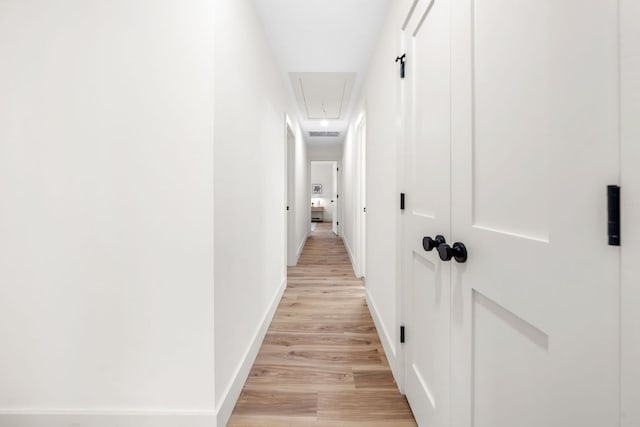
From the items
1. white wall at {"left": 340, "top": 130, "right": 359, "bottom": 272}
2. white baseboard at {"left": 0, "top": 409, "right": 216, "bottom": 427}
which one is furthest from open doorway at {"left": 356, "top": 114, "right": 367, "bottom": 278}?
white baseboard at {"left": 0, "top": 409, "right": 216, "bottom": 427}

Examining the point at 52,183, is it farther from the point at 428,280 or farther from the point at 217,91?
the point at 428,280

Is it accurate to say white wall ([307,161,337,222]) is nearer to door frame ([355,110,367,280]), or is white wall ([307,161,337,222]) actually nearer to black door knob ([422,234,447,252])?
door frame ([355,110,367,280])

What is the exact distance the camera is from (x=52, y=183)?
3.87ft

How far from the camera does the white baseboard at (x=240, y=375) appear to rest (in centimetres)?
123

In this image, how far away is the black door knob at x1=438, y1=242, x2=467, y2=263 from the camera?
85cm

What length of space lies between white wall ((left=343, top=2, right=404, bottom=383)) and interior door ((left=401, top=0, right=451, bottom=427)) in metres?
0.16

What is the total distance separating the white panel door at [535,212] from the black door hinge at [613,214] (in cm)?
1

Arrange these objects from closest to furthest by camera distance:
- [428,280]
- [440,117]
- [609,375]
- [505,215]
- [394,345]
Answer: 1. [609,375]
2. [505,215]
3. [440,117]
4. [428,280]
5. [394,345]

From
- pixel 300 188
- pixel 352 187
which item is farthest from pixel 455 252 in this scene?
pixel 300 188

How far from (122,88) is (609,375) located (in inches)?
66.2

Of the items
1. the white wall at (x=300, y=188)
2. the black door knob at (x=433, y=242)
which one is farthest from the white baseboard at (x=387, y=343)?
the white wall at (x=300, y=188)

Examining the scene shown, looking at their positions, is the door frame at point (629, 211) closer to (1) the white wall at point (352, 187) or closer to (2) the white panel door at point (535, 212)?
(2) the white panel door at point (535, 212)

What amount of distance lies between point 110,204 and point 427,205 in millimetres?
1368

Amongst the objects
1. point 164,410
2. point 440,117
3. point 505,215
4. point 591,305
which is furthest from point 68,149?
point 591,305
